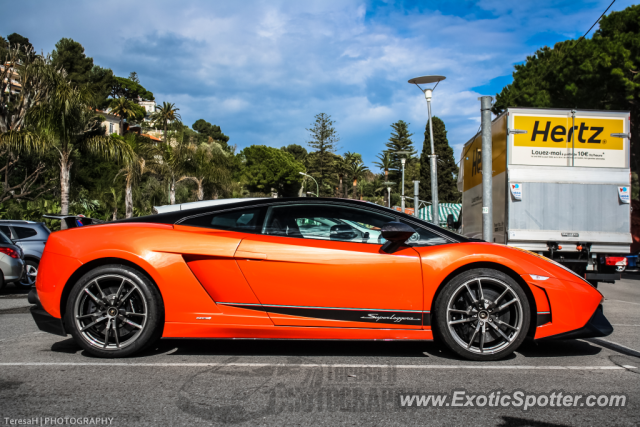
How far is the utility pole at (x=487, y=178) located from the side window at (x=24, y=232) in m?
10.1

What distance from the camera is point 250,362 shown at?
3.88 m

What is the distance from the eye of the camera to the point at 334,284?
386cm

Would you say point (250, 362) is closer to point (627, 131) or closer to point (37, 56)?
point (627, 131)

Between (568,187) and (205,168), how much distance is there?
25.4 m

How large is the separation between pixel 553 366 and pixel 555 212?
514 cm

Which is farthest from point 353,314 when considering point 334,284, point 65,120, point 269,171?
point 269,171

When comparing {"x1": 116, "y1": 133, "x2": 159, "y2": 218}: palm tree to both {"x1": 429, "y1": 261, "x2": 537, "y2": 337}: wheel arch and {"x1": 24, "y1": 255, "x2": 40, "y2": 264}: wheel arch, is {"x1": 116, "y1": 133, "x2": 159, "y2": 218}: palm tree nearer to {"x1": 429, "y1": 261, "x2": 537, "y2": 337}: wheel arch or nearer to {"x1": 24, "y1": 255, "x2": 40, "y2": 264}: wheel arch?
{"x1": 24, "y1": 255, "x2": 40, "y2": 264}: wheel arch

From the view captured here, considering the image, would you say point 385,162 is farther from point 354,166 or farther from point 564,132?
point 564,132

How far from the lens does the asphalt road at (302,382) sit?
276 cm

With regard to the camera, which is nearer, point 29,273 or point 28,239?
point 29,273

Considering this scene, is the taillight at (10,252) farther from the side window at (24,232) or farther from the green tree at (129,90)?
the green tree at (129,90)

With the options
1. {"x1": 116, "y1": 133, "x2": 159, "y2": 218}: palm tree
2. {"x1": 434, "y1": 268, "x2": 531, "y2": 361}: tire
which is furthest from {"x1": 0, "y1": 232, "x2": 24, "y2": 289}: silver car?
{"x1": 116, "y1": 133, "x2": 159, "y2": 218}: palm tree

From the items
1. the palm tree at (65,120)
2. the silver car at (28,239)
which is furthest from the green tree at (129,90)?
the silver car at (28,239)

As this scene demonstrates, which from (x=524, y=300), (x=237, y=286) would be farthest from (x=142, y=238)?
(x=524, y=300)
